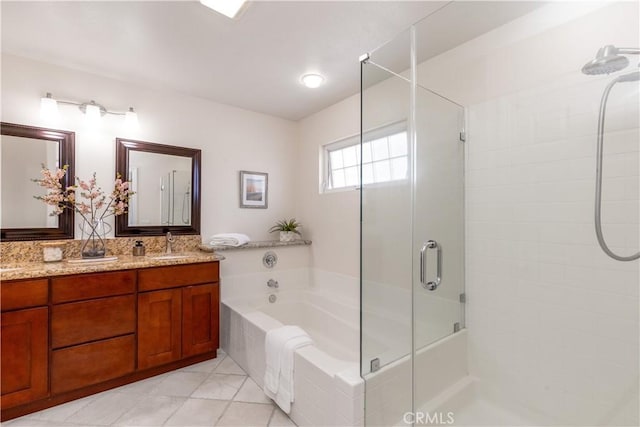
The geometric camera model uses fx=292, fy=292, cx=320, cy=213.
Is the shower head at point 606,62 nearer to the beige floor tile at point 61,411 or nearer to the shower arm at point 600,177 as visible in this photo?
the shower arm at point 600,177

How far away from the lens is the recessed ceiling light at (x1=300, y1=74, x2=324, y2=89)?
7.91ft

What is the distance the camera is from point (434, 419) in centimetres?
164

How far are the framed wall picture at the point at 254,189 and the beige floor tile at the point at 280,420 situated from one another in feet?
6.41

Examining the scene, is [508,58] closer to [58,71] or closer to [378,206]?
[378,206]

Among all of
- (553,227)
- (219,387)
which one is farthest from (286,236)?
(553,227)

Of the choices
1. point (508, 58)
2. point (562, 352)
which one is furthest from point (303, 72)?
point (562, 352)

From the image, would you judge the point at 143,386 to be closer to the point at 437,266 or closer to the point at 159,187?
the point at 159,187

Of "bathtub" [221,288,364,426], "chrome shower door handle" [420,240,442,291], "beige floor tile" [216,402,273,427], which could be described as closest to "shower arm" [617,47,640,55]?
"chrome shower door handle" [420,240,442,291]

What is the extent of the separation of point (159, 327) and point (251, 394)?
2.70 ft

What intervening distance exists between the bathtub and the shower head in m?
1.95

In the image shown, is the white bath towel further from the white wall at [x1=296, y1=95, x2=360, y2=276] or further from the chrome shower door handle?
the white wall at [x1=296, y1=95, x2=360, y2=276]

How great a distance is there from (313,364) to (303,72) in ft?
6.92

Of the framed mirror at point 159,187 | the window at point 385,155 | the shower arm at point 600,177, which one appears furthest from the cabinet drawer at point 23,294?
the shower arm at point 600,177

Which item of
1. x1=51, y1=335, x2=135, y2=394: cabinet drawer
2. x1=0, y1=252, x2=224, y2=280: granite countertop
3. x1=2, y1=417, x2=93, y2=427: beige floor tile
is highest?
x1=0, y1=252, x2=224, y2=280: granite countertop
